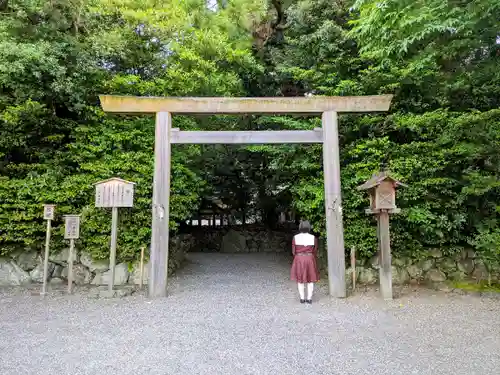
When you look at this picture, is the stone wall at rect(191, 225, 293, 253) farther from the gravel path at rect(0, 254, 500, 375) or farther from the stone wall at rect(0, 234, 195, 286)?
the gravel path at rect(0, 254, 500, 375)

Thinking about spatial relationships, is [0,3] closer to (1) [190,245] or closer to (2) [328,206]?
(2) [328,206]

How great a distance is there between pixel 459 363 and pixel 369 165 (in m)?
4.12

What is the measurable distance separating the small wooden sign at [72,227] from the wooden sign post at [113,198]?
0.67 metres

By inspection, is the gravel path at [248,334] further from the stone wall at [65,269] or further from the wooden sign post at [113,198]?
the wooden sign post at [113,198]

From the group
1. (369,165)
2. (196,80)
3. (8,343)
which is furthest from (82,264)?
(369,165)

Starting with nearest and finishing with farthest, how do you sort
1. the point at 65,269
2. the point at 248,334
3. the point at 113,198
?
the point at 248,334, the point at 113,198, the point at 65,269

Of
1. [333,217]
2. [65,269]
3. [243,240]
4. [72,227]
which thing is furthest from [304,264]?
[243,240]

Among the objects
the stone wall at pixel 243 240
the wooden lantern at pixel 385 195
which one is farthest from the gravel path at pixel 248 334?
the stone wall at pixel 243 240

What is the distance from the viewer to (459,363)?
3189mm

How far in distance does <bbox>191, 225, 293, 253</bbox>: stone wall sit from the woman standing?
25.4 ft

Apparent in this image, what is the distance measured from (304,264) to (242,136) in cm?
262

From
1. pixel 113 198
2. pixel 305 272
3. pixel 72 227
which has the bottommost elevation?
pixel 305 272

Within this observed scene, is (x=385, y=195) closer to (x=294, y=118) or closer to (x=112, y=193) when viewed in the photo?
(x=294, y=118)

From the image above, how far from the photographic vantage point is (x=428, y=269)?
6.63 m
